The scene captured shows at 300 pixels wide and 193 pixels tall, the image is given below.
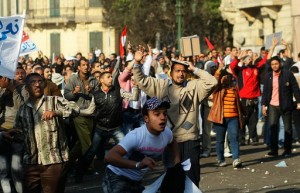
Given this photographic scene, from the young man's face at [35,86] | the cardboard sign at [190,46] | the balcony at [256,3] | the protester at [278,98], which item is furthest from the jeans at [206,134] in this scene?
the balcony at [256,3]

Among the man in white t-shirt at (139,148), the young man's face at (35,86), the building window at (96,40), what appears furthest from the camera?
the building window at (96,40)

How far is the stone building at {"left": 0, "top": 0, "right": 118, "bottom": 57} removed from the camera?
70625 mm

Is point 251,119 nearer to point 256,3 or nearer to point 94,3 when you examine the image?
point 256,3

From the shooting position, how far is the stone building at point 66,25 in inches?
2781

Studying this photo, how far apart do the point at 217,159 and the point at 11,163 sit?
561 cm

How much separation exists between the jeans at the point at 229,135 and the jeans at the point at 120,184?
8062 millimetres

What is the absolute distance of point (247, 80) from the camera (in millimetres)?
20906

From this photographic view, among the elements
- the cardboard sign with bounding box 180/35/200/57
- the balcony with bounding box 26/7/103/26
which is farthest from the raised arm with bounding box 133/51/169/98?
the balcony with bounding box 26/7/103/26

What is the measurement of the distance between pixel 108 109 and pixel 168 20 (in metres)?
38.7

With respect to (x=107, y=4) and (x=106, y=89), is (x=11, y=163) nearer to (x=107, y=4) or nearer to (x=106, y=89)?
(x=106, y=89)

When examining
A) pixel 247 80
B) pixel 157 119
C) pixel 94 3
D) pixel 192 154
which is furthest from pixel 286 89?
pixel 94 3

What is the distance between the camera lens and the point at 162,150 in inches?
341

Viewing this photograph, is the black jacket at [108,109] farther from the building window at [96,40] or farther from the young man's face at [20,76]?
the building window at [96,40]

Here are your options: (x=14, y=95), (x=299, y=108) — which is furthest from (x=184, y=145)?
(x=299, y=108)
